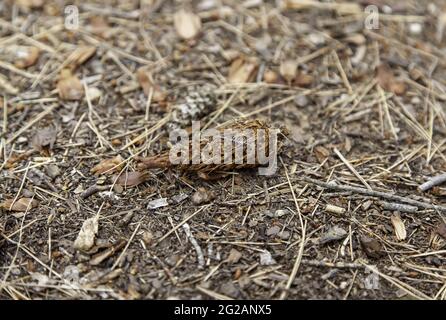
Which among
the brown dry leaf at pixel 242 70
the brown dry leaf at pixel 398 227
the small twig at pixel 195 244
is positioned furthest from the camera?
the brown dry leaf at pixel 242 70

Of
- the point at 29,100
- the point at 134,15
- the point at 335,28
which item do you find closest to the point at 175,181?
the point at 29,100

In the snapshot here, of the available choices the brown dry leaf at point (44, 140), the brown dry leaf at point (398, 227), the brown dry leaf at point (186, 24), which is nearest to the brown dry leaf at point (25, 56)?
the brown dry leaf at point (44, 140)

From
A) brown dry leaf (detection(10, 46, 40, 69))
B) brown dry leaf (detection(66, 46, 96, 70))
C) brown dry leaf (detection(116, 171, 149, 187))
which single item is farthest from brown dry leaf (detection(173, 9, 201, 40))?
brown dry leaf (detection(116, 171, 149, 187))

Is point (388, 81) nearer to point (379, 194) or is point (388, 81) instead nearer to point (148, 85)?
point (379, 194)

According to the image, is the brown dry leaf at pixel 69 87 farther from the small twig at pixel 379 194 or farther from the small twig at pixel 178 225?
the small twig at pixel 379 194

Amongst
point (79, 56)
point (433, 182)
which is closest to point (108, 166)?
point (79, 56)

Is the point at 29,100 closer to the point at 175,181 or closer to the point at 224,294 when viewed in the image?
the point at 175,181
